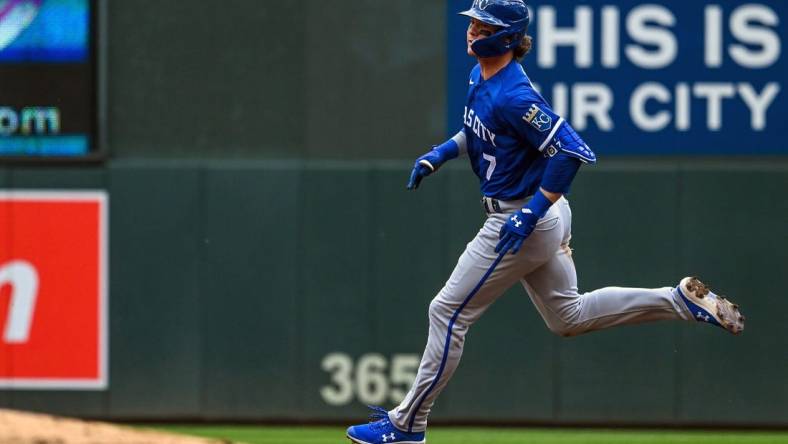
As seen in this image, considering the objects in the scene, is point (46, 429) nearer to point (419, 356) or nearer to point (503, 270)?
point (503, 270)

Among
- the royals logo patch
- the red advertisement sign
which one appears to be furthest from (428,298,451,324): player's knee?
the red advertisement sign

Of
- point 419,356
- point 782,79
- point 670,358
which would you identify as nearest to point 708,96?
point 782,79

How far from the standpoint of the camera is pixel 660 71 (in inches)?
306

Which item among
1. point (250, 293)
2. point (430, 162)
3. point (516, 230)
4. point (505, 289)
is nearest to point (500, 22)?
point (430, 162)

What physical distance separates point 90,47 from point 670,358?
367 cm

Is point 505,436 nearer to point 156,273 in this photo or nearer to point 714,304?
point 714,304

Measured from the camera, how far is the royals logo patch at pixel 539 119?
5.63 metres

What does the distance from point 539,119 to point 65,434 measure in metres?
2.21

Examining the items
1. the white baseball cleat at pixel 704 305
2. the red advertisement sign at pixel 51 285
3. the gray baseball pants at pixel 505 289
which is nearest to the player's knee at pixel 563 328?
the gray baseball pants at pixel 505 289

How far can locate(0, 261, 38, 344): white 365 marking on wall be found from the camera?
784 centimetres

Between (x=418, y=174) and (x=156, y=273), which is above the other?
(x=418, y=174)

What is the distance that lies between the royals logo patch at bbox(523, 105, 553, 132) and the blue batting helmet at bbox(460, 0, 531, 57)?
0.36 meters

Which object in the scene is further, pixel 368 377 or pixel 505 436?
pixel 368 377

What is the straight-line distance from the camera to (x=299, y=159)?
788cm
